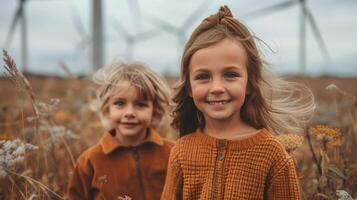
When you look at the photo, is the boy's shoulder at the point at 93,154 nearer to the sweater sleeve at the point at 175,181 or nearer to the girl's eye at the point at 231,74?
the sweater sleeve at the point at 175,181

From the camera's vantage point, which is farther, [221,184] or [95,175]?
[95,175]

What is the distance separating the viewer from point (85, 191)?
9.52 feet

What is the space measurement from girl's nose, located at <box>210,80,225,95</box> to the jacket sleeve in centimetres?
119

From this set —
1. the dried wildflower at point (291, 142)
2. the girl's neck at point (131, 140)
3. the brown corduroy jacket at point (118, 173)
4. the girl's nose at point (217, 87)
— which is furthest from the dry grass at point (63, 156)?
the girl's nose at point (217, 87)

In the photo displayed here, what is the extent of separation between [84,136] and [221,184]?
2.70 metres

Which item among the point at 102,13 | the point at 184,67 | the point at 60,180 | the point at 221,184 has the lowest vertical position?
the point at 60,180

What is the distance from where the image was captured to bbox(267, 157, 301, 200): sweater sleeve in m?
1.99

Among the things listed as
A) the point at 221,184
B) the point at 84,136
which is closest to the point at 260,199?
the point at 221,184

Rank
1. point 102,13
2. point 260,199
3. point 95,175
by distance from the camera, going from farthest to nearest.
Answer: point 102,13 < point 95,175 < point 260,199

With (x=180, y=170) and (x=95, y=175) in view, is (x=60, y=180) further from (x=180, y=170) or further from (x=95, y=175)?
(x=180, y=170)

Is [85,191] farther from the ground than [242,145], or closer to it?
closer to it

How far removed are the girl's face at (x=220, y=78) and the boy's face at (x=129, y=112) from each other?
83 centimetres

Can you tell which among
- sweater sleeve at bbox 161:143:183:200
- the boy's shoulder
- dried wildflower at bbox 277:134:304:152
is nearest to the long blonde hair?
dried wildflower at bbox 277:134:304:152

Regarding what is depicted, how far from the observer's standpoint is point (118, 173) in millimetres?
2908
